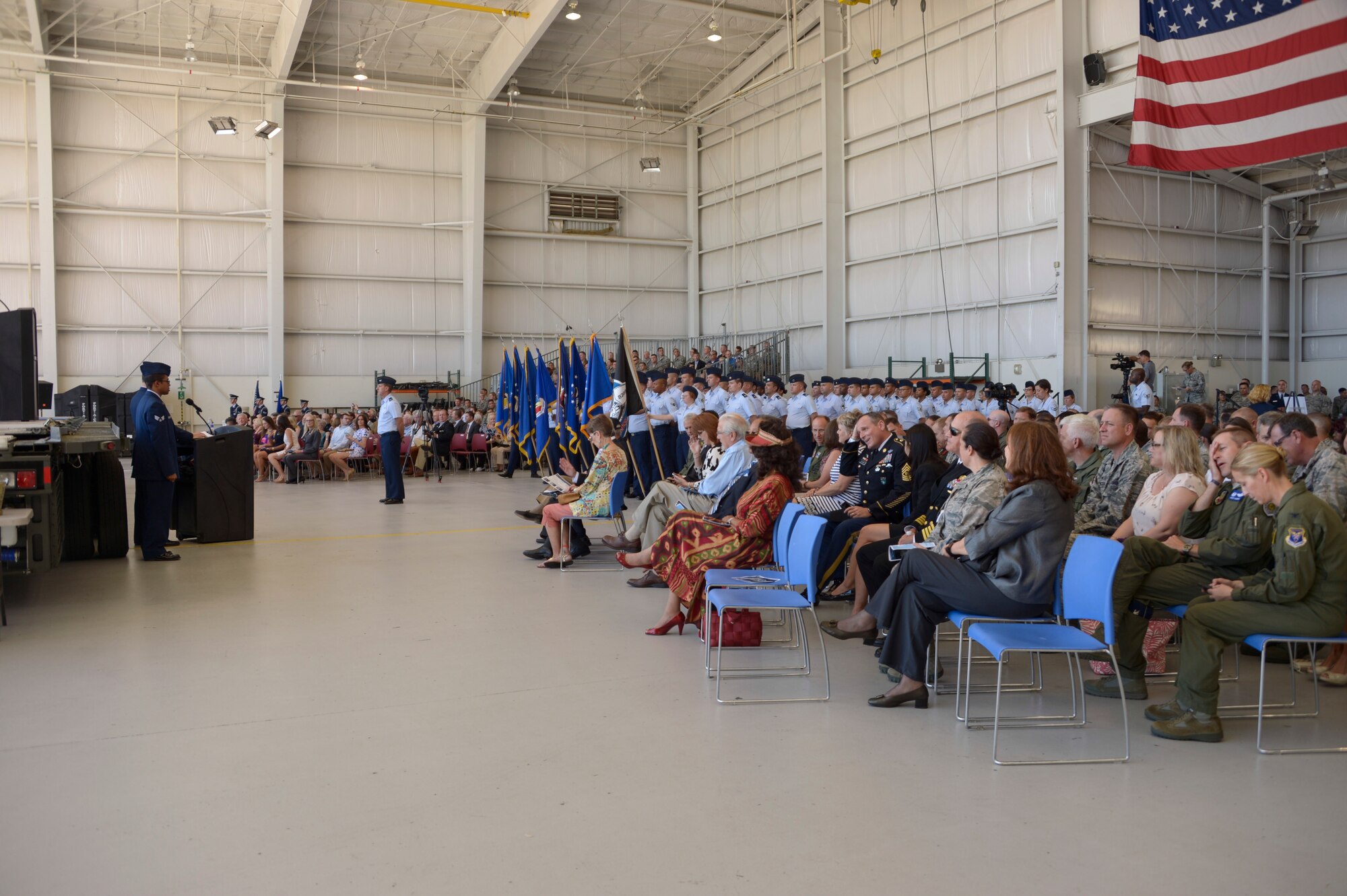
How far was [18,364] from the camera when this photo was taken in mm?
6785

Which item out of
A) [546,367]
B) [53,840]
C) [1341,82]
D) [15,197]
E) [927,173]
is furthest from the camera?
[15,197]

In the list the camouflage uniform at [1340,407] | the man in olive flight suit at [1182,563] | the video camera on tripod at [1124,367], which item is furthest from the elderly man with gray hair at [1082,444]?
the camouflage uniform at [1340,407]

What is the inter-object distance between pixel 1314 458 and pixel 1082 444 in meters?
1.25

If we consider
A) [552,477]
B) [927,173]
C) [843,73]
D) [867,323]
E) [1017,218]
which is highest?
[843,73]

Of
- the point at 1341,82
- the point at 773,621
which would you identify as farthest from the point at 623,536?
the point at 1341,82

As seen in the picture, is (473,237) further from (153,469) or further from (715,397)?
(153,469)

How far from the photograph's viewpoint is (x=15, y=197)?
747 inches

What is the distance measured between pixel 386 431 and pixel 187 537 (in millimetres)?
3238

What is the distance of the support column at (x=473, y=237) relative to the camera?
848 inches

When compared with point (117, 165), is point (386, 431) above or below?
below

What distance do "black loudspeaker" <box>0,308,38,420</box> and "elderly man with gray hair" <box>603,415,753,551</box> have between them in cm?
417

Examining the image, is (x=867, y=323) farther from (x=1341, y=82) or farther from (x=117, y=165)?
(x=117, y=165)

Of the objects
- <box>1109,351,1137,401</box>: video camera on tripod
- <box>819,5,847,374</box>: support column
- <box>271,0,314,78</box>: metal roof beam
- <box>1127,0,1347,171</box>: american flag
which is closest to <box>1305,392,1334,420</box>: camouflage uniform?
<box>1109,351,1137,401</box>: video camera on tripod

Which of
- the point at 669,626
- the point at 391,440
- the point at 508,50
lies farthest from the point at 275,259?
the point at 669,626
